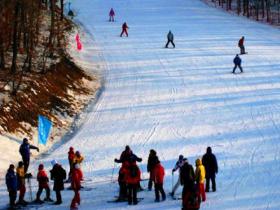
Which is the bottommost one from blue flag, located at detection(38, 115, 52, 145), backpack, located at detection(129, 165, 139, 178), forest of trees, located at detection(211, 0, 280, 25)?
backpack, located at detection(129, 165, 139, 178)

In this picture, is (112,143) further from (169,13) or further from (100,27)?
(169,13)

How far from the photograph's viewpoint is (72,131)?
84.5 feet

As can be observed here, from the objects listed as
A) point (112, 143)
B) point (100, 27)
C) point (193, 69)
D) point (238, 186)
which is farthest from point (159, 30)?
point (238, 186)

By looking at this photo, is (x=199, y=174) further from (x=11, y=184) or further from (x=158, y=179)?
(x=11, y=184)

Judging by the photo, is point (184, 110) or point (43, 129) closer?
point (43, 129)

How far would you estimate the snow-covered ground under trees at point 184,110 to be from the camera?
18.6 meters

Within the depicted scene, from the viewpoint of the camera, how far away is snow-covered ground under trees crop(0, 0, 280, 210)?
61.1 ft

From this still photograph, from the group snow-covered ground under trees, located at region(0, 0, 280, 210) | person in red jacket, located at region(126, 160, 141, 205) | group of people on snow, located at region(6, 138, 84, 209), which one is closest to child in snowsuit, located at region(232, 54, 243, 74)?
snow-covered ground under trees, located at region(0, 0, 280, 210)

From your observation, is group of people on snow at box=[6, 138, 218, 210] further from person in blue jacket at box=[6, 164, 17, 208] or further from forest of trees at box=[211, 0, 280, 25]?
forest of trees at box=[211, 0, 280, 25]

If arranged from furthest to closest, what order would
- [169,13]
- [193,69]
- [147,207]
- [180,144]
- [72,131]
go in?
1. [169,13]
2. [193,69]
3. [72,131]
4. [180,144]
5. [147,207]

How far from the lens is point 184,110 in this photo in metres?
27.8

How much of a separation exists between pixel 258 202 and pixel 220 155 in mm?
4864

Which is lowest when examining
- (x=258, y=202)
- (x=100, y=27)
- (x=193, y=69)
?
(x=258, y=202)

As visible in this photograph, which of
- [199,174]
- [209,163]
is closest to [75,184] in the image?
[199,174]
